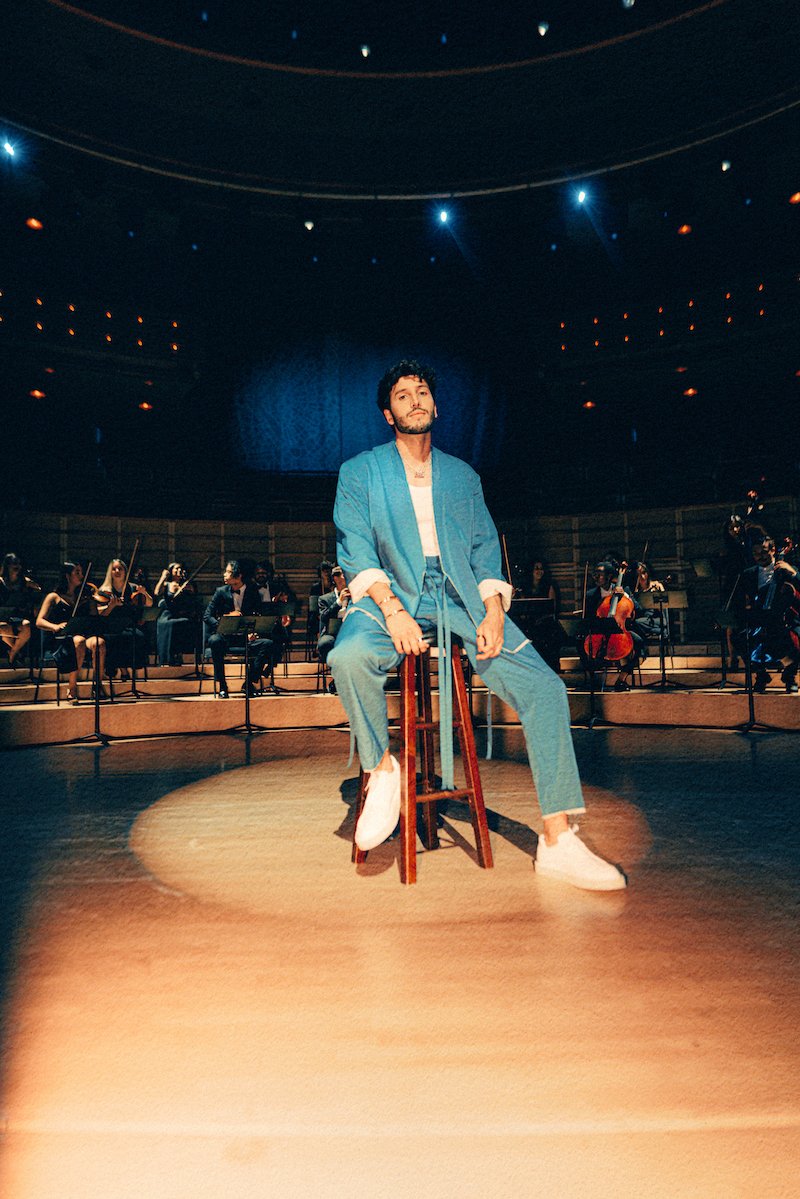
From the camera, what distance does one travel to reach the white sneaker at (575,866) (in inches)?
70.6

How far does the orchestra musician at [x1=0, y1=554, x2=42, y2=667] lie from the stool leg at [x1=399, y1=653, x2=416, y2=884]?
6153mm

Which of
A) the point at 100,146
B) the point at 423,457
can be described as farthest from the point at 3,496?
the point at 423,457

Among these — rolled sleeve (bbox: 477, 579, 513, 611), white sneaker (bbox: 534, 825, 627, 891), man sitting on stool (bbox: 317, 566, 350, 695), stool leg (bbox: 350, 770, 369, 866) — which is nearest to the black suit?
man sitting on stool (bbox: 317, 566, 350, 695)

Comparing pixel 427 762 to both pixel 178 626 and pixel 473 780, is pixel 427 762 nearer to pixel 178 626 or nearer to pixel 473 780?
pixel 473 780

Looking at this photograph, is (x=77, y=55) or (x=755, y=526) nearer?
(x=755, y=526)

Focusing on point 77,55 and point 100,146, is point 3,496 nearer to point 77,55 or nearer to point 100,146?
point 100,146

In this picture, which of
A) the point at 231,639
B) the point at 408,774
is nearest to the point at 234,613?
the point at 231,639

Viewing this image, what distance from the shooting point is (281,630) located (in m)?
6.13

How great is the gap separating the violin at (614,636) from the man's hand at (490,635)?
141 inches

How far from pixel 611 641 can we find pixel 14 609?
5.38 m

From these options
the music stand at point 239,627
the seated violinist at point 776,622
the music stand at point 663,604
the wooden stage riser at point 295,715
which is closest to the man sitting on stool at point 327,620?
the wooden stage riser at point 295,715

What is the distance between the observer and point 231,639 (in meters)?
6.77

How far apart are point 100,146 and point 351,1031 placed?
42.2 feet

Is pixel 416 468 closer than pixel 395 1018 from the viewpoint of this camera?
No
